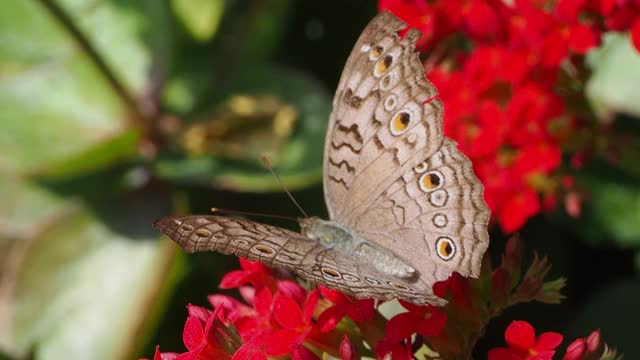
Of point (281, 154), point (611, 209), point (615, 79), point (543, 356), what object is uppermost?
point (281, 154)

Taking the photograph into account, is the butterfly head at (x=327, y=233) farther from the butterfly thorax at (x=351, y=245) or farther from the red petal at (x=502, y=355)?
the red petal at (x=502, y=355)

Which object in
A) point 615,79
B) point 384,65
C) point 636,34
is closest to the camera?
point 384,65

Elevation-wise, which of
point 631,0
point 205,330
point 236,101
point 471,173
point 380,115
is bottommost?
point 205,330

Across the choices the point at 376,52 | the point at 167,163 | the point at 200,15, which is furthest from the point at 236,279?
the point at 200,15

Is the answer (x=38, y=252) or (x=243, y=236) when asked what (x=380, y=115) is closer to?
(x=243, y=236)

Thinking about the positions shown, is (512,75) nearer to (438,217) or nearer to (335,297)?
(438,217)

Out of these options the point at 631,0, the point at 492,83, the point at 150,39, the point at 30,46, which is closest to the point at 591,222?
the point at 492,83

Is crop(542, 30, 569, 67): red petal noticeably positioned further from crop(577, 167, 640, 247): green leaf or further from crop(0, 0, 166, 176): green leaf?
crop(0, 0, 166, 176): green leaf
